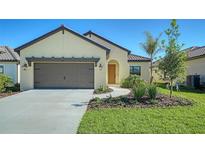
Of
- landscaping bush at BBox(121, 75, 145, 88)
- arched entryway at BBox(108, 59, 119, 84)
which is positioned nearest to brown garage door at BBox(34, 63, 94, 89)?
landscaping bush at BBox(121, 75, 145, 88)

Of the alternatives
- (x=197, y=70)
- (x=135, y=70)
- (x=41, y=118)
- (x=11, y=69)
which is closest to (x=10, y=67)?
(x=11, y=69)

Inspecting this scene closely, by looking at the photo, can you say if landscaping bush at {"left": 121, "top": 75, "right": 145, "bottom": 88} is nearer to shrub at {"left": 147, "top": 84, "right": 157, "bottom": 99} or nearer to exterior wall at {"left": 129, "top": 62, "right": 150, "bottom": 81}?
exterior wall at {"left": 129, "top": 62, "right": 150, "bottom": 81}

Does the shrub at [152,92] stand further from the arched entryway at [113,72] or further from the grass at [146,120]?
the arched entryway at [113,72]

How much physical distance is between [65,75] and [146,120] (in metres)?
13.6

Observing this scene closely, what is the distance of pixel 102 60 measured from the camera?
21.3m

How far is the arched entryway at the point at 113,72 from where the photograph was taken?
1044 inches

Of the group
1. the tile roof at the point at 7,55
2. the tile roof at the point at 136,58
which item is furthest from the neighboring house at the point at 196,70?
the tile roof at the point at 7,55

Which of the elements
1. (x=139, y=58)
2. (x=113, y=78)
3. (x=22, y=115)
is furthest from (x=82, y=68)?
(x=22, y=115)

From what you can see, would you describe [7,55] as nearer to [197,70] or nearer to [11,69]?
[11,69]

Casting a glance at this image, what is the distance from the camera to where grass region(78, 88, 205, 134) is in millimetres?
7926

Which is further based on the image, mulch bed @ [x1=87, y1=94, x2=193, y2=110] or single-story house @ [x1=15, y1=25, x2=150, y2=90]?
single-story house @ [x1=15, y1=25, x2=150, y2=90]

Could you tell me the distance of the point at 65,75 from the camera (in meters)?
21.8
